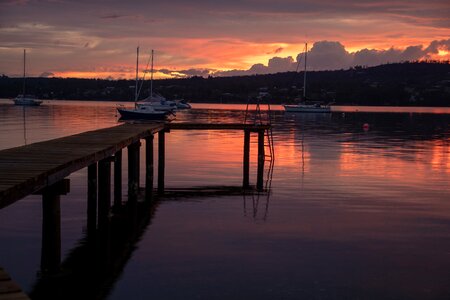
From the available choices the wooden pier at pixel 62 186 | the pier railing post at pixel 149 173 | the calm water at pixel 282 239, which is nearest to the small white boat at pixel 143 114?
the calm water at pixel 282 239

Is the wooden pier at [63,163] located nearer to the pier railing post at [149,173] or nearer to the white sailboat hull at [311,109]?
the pier railing post at [149,173]

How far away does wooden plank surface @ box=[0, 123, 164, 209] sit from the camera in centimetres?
1121

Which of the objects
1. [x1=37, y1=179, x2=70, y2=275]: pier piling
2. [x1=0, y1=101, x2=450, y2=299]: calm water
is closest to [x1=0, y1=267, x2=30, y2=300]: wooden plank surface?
[x1=0, y1=101, x2=450, y2=299]: calm water

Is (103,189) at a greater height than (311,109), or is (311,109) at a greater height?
(311,109)

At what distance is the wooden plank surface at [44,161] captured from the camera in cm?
1121

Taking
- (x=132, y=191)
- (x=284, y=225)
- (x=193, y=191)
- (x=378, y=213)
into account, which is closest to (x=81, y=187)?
(x=132, y=191)

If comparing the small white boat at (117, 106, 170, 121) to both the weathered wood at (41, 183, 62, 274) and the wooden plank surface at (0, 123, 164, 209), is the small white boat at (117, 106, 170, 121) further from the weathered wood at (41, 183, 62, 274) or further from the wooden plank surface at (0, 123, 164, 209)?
the weathered wood at (41, 183, 62, 274)

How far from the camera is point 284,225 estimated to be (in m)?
19.2

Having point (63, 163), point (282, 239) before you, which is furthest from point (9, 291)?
point (282, 239)

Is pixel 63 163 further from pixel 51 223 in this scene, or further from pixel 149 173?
pixel 149 173

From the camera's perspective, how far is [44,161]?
14.5 m

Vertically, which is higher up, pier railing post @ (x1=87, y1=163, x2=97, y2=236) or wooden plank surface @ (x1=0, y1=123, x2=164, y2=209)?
wooden plank surface @ (x1=0, y1=123, x2=164, y2=209)

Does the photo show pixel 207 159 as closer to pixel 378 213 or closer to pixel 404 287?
pixel 378 213

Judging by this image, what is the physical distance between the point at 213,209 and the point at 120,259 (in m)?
6.50
